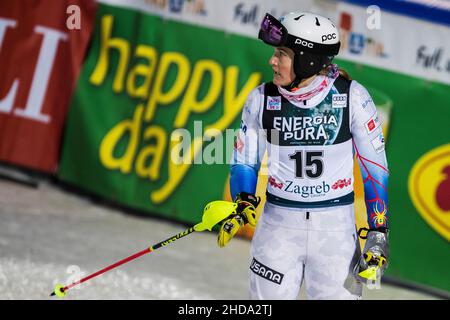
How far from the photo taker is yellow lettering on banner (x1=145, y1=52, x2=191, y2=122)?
947cm

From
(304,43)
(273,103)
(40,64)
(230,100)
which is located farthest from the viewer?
(40,64)

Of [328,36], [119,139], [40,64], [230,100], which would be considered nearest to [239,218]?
[328,36]

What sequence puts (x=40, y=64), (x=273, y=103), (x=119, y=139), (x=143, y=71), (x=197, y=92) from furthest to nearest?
(x=40, y=64)
(x=119, y=139)
(x=143, y=71)
(x=197, y=92)
(x=273, y=103)

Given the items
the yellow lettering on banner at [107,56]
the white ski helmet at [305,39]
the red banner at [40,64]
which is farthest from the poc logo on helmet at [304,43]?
the red banner at [40,64]

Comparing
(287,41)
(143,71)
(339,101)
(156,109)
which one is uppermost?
(287,41)

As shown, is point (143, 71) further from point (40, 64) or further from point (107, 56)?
point (40, 64)

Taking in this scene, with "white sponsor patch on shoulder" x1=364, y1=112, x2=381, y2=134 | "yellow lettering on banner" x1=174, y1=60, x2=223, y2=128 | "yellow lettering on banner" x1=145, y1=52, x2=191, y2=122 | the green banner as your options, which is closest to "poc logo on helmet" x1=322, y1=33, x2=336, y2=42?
"white sponsor patch on shoulder" x1=364, y1=112, x2=381, y2=134

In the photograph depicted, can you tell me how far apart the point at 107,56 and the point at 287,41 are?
5144 millimetres

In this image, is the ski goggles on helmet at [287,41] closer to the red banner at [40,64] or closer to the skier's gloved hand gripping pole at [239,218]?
the skier's gloved hand gripping pole at [239,218]

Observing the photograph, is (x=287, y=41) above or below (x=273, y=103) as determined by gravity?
above

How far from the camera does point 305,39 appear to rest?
16.4ft

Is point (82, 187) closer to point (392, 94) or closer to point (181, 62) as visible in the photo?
point (181, 62)
